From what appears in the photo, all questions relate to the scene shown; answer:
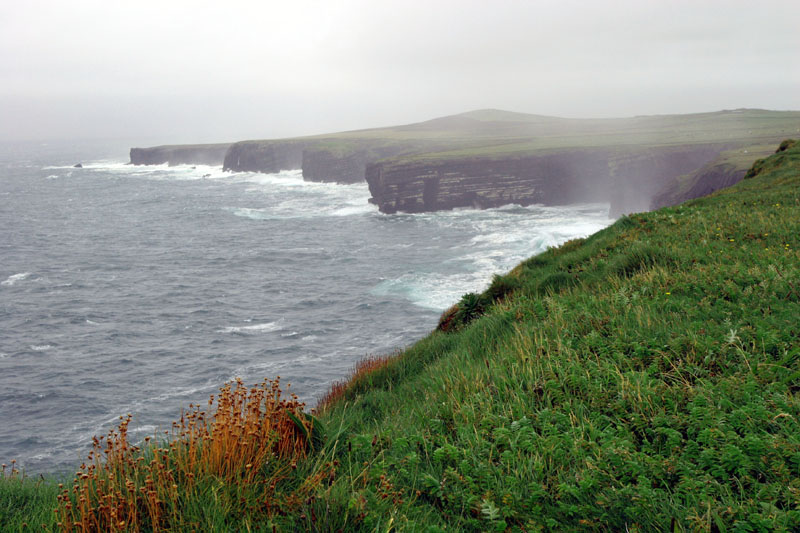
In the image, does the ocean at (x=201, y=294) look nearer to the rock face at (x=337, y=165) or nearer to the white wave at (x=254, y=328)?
the white wave at (x=254, y=328)

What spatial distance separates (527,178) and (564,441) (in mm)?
96825

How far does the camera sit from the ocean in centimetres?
2727

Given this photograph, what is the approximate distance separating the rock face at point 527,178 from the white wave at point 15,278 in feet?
177

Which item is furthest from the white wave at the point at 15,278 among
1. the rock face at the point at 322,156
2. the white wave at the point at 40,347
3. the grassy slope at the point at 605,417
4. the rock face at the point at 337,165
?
the rock face at the point at 322,156

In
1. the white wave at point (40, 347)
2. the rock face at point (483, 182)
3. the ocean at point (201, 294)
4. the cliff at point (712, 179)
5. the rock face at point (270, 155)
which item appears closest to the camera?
the ocean at point (201, 294)

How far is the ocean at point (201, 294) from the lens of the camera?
27.3 metres

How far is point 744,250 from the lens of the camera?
34.5 ft

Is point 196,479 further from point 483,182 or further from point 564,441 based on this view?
point 483,182

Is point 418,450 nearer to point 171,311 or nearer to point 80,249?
point 171,311

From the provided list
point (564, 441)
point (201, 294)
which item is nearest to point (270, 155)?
point (201, 294)

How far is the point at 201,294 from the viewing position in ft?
150

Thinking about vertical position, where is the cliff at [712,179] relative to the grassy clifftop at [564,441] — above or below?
above

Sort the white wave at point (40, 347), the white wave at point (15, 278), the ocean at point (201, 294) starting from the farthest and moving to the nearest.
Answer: the white wave at point (15, 278) < the white wave at point (40, 347) < the ocean at point (201, 294)

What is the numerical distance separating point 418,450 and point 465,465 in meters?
0.69
